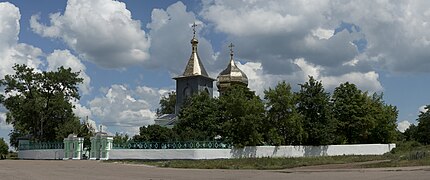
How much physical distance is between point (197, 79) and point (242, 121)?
2442 cm

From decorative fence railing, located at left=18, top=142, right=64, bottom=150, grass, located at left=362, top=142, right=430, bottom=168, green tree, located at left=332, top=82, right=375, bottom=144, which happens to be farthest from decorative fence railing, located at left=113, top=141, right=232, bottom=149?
green tree, located at left=332, top=82, right=375, bottom=144

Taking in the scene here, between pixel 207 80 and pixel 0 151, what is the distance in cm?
2442

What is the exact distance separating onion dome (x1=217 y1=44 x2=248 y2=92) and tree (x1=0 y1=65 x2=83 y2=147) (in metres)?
17.6

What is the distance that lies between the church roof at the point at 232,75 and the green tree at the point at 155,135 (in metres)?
24.5

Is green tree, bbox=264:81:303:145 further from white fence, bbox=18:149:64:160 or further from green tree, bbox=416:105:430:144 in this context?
green tree, bbox=416:105:430:144

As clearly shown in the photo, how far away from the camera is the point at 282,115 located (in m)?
40.9

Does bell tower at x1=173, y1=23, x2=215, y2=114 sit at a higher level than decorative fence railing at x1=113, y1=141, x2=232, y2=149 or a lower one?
higher

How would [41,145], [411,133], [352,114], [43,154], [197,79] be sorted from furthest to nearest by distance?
[411,133]
[197,79]
[352,114]
[41,145]
[43,154]

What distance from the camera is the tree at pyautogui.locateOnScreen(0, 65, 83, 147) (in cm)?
4859

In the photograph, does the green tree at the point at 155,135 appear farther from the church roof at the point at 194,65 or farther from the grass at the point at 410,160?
the church roof at the point at 194,65

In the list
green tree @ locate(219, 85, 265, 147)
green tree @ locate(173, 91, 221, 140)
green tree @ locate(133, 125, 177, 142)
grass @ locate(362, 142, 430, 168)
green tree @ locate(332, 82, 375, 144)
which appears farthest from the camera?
green tree @ locate(332, 82, 375, 144)

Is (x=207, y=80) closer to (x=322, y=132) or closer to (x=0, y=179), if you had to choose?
(x=322, y=132)

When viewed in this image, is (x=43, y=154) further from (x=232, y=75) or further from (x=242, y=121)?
(x=232, y=75)

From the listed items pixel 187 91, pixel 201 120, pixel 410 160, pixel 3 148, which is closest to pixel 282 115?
pixel 201 120
